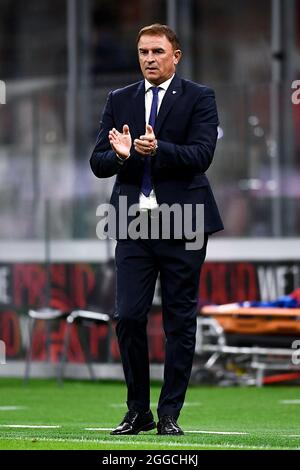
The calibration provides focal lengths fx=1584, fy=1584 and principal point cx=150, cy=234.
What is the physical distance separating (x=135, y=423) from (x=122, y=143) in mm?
1376

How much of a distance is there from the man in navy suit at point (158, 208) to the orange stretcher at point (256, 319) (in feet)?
19.2

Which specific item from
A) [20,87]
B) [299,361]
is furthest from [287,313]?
[20,87]

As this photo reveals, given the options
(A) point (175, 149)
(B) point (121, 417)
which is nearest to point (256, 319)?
(B) point (121, 417)

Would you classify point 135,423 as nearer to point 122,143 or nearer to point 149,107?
point 122,143

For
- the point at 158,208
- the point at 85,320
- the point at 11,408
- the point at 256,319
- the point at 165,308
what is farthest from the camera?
the point at 85,320

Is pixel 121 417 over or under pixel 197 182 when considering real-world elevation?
under

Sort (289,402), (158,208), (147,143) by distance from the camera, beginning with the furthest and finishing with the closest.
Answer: (289,402), (158,208), (147,143)

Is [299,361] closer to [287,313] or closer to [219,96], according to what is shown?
[287,313]

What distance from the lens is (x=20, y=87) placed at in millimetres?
Result: 17672

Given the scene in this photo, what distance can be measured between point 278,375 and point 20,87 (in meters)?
5.15

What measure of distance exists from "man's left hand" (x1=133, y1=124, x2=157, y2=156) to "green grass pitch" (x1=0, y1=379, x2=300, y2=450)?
1356 millimetres

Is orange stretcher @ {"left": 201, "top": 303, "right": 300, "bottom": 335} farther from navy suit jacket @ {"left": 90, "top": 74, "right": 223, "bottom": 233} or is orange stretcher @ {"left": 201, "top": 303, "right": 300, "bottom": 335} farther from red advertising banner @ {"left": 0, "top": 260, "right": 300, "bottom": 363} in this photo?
navy suit jacket @ {"left": 90, "top": 74, "right": 223, "bottom": 233}

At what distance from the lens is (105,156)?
7.82m

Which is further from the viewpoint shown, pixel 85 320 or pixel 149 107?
pixel 85 320
